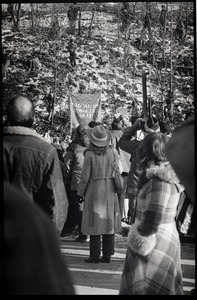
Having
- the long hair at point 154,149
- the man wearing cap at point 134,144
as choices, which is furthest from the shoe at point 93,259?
the long hair at point 154,149

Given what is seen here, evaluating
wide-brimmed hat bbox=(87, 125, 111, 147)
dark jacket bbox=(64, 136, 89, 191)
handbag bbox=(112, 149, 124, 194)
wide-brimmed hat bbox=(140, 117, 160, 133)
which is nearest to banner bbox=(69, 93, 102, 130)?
wide-brimmed hat bbox=(87, 125, 111, 147)

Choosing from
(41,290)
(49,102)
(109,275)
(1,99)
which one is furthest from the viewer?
(109,275)

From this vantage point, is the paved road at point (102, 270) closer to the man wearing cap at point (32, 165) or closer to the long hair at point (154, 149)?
the man wearing cap at point (32, 165)

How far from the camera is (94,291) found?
2820mm

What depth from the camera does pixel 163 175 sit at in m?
2.92

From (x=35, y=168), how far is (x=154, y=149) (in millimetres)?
711

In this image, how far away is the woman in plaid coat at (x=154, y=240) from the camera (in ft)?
9.30

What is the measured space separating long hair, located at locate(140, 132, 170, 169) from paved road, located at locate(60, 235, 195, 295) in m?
0.51

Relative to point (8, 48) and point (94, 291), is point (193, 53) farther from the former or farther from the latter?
point (94, 291)

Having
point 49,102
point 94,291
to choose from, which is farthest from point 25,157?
point 94,291

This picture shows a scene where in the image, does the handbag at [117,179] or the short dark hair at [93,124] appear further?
the handbag at [117,179]

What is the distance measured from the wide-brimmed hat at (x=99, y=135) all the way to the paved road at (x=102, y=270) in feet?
2.07

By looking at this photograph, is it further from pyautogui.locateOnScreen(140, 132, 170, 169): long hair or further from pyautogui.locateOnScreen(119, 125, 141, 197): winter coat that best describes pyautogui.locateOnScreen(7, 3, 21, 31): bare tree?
pyautogui.locateOnScreen(140, 132, 170, 169): long hair

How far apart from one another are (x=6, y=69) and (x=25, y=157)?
0.49 m
